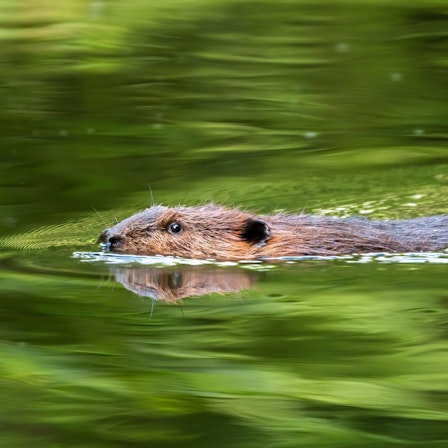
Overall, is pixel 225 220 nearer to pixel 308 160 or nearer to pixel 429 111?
pixel 308 160

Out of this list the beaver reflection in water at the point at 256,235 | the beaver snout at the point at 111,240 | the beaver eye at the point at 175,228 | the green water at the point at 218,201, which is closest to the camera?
the green water at the point at 218,201

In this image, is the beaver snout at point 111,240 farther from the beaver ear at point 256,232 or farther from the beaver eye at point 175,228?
the beaver ear at point 256,232

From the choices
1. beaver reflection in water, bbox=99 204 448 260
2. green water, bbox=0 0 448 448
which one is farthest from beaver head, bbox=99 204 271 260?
green water, bbox=0 0 448 448

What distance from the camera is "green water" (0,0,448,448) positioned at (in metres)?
4.40

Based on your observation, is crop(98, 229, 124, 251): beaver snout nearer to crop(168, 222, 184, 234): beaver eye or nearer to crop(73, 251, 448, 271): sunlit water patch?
crop(73, 251, 448, 271): sunlit water patch

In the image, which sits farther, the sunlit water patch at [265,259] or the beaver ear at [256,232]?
the beaver ear at [256,232]

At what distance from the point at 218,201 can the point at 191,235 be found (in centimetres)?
175

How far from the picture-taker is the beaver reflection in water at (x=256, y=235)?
748cm

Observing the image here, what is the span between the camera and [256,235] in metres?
7.64

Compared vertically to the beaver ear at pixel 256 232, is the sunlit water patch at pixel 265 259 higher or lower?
lower

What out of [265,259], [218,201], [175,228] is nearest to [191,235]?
[175,228]

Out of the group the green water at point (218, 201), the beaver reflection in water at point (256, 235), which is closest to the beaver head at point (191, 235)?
the beaver reflection in water at point (256, 235)

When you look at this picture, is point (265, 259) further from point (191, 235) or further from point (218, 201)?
point (218, 201)

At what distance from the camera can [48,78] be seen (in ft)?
44.7
